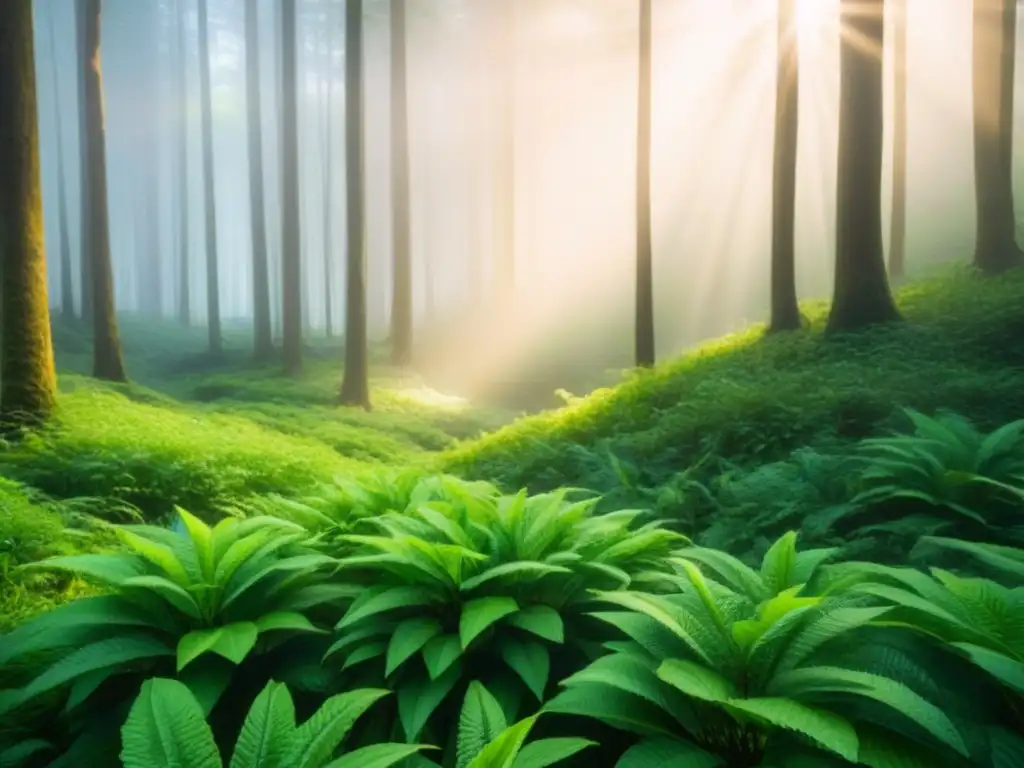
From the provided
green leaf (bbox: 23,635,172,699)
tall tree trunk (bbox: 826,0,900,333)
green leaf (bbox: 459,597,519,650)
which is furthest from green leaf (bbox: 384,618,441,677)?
tall tree trunk (bbox: 826,0,900,333)

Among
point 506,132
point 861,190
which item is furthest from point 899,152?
point 506,132

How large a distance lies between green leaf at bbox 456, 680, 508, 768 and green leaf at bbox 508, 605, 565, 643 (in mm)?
493

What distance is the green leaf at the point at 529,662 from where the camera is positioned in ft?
9.66

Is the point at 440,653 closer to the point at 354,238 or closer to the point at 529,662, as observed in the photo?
the point at 529,662

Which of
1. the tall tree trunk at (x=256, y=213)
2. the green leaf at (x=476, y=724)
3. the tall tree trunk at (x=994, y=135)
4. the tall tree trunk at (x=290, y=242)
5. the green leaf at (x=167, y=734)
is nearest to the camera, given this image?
the green leaf at (x=167, y=734)

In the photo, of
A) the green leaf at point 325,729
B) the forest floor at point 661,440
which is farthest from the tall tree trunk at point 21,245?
the green leaf at point 325,729

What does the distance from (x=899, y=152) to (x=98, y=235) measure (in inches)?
809

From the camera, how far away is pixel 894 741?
238 centimetres

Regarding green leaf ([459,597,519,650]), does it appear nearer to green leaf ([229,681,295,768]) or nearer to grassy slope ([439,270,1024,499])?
green leaf ([229,681,295,768])

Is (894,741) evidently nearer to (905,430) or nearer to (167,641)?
(167,641)

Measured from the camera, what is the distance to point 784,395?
8445mm

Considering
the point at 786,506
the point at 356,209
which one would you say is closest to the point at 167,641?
the point at 786,506

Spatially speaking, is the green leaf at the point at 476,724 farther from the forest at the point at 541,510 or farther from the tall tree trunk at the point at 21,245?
the tall tree trunk at the point at 21,245

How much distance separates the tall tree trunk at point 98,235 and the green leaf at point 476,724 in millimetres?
15890
